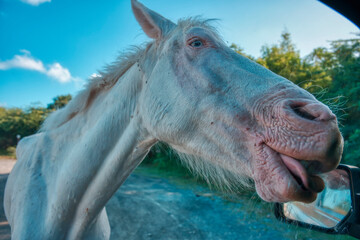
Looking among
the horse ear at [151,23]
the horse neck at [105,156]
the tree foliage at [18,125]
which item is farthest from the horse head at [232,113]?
the tree foliage at [18,125]

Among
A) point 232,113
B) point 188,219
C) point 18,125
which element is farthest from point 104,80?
point 18,125

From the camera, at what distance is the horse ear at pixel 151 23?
5.93ft

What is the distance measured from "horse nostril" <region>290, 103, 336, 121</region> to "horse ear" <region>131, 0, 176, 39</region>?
52.5 inches

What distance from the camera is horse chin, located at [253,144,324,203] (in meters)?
0.94

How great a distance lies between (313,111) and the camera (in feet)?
3.11

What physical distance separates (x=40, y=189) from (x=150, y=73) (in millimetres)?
1613

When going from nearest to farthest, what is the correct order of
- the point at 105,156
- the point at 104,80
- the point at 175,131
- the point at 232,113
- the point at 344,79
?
the point at 232,113 < the point at 175,131 < the point at 105,156 < the point at 104,80 < the point at 344,79

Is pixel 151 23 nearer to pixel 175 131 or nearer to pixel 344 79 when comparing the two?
pixel 175 131

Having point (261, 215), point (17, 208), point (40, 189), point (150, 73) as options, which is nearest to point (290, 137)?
point (150, 73)

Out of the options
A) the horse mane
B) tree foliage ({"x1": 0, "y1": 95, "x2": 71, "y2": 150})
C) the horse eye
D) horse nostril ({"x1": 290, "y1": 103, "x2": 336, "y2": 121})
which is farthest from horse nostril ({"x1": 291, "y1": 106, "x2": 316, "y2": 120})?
tree foliage ({"x1": 0, "y1": 95, "x2": 71, "y2": 150})

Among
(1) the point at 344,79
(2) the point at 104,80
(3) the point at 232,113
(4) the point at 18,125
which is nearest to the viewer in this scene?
(3) the point at 232,113

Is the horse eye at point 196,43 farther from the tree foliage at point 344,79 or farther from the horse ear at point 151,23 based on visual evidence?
the tree foliage at point 344,79

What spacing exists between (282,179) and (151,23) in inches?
66.0

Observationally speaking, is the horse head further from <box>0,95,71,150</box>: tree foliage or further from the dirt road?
<box>0,95,71,150</box>: tree foliage
